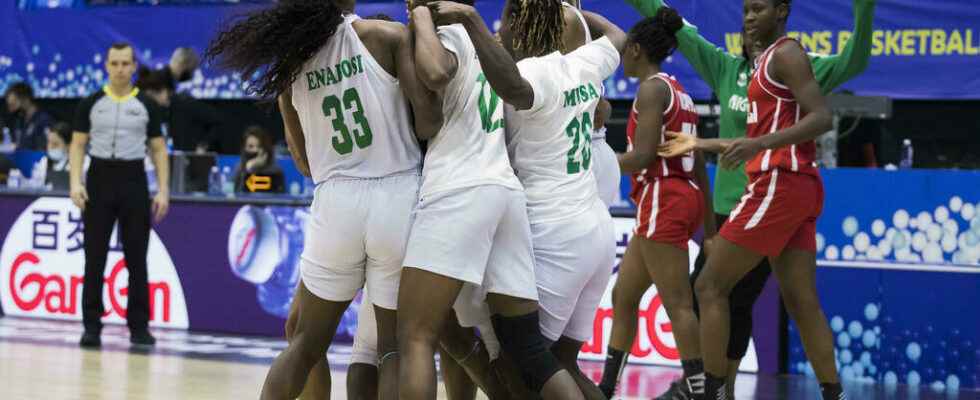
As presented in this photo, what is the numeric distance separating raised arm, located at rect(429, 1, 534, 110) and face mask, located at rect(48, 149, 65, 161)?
7419 mm

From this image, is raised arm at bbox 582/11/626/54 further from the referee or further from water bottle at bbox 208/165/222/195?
water bottle at bbox 208/165/222/195

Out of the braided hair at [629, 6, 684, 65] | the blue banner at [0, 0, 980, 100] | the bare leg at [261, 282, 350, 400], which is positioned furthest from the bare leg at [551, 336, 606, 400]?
the blue banner at [0, 0, 980, 100]

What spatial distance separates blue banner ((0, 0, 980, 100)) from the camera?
31.2 ft

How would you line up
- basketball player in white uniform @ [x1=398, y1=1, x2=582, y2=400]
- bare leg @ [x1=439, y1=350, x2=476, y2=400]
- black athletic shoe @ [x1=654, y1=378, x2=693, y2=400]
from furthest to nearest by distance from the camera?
black athletic shoe @ [x1=654, y1=378, x2=693, y2=400]
bare leg @ [x1=439, y1=350, x2=476, y2=400]
basketball player in white uniform @ [x1=398, y1=1, x2=582, y2=400]

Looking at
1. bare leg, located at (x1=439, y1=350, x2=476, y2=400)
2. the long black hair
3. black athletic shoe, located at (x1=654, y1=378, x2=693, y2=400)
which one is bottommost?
black athletic shoe, located at (x1=654, y1=378, x2=693, y2=400)

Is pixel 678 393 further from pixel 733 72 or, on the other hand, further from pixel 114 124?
pixel 114 124

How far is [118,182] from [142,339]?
0.93 meters

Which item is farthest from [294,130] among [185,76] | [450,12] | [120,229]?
Answer: [185,76]

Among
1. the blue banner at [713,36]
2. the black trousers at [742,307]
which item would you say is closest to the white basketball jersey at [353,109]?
the black trousers at [742,307]

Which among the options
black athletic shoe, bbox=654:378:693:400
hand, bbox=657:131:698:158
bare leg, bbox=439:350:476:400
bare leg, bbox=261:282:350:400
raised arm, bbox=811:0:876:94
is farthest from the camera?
black athletic shoe, bbox=654:378:693:400

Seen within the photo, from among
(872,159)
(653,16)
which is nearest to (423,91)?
(653,16)

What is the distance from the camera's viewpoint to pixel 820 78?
238 inches

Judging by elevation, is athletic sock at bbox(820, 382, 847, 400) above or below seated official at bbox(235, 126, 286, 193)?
below

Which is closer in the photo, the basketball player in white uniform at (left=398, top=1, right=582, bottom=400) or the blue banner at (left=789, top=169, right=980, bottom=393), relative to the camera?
the basketball player in white uniform at (left=398, top=1, right=582, bottom=400)
